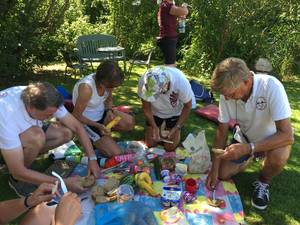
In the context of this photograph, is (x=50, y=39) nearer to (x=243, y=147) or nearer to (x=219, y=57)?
(x=219, y=57)

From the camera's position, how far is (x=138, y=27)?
9.16 meters

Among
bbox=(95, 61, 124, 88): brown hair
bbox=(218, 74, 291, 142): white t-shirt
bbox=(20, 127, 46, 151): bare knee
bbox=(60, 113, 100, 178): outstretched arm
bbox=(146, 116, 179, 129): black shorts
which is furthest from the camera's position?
bbox=(146, 116, 179, 129): black shorts

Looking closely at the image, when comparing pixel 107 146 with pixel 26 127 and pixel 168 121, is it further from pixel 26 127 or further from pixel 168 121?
pixel 26 127

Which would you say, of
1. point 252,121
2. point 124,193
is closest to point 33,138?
point 124,193

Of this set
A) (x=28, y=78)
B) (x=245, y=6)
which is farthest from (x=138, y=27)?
(x=28, y=78)

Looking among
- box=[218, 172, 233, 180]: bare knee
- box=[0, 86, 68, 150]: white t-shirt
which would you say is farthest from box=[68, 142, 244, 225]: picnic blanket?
box=[0, 86, 68, 150]: white t-shirt

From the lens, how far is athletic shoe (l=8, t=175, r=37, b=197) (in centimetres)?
316

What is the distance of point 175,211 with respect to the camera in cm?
288

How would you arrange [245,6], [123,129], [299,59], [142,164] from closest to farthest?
1. [142,164]
2. [123,129]
3. [245,6]
4. [299,59]

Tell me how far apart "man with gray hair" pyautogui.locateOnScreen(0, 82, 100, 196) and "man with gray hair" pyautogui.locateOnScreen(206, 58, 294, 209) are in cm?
116

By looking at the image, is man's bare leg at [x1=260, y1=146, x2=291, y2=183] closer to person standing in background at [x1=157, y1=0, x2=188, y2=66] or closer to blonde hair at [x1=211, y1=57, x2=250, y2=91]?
blonde hair at [x1=211, y1=57, x2=250, y2=91]

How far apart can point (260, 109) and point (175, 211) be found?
3.44 ft

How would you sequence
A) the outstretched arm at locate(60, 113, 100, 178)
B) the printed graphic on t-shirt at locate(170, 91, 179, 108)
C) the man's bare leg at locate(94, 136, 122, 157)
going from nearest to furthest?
the outstretched arm at locate(60, 113, 100, 178)
the man's bare leg at locate(94, 136, 122, 157)
the printed graphic on t-shirt at locate(170, 91, 179, 108)

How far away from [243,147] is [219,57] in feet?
16.0
